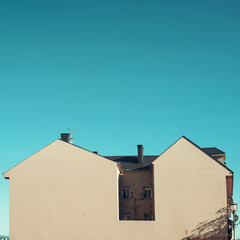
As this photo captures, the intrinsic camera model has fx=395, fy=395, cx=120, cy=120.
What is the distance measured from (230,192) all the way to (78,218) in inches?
768

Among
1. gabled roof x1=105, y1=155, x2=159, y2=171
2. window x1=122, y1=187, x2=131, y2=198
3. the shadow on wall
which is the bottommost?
the shadow on wall

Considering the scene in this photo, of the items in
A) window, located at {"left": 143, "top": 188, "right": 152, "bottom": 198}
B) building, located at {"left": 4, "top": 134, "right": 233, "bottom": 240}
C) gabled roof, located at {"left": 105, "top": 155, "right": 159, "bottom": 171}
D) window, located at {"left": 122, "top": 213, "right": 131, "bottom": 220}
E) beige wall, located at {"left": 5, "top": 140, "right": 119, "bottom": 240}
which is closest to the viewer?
building, located at {"left": 4, "top": 134, "right": 233, "bottom": 240}

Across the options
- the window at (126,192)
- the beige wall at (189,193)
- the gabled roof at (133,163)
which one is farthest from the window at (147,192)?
the beige wall at (189,193)

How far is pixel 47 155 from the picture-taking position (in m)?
42.2

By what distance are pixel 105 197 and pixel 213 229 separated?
11.1m

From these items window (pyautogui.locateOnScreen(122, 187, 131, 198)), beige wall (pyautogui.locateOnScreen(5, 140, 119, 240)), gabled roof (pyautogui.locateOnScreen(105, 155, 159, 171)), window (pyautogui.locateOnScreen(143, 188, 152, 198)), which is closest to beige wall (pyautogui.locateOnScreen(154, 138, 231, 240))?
beige wall (pyautogui.locateOnScreen(5, 140, 119, 240))

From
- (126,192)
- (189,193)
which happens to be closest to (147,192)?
(126,192)

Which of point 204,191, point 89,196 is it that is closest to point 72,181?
point 89,196

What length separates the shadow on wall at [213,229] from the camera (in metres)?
38.5

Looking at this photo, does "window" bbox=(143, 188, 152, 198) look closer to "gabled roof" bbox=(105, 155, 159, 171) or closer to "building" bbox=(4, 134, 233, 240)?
"gabled roof" bbox=(105, 155, 159, 171)

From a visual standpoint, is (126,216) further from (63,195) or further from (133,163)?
(63,195)

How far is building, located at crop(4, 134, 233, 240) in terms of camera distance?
3909cm

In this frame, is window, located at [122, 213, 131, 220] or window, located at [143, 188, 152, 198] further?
window, located at [143, 188, 152, 198]

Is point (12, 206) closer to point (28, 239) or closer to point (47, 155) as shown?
point (28, 239)
